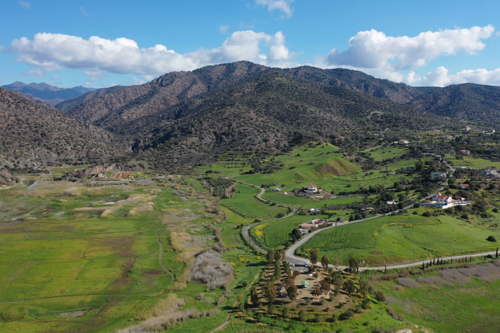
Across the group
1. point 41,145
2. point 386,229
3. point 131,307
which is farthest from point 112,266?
point 41,145

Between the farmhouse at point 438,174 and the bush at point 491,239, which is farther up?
the farmhouse at point 438,174

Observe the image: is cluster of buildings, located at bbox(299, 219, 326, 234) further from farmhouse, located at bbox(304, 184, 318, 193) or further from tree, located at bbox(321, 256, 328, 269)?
farmhouse, located at bbox(304, 184, 318, 193)

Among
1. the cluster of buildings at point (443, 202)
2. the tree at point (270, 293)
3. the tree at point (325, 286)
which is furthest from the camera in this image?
the cluster of buildings at point (443, 202)

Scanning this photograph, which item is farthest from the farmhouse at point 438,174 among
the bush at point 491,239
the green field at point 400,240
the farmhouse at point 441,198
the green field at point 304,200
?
the bush at point 491,239

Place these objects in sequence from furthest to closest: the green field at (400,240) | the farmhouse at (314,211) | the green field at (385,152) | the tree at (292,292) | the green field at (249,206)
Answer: the green field at (385,152) < the green field at (249,206) < the farmhouse at (314,211) < the green field at (400,240) < the tree at (292,292)

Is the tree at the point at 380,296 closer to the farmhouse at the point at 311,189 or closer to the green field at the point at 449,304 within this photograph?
the green field at the point at 449,304

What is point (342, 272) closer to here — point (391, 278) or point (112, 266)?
point (391, 278)

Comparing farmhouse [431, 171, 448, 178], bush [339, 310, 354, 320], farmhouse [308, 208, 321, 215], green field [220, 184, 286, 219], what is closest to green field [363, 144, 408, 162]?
farmhouse [431, 171, 448, 178]
